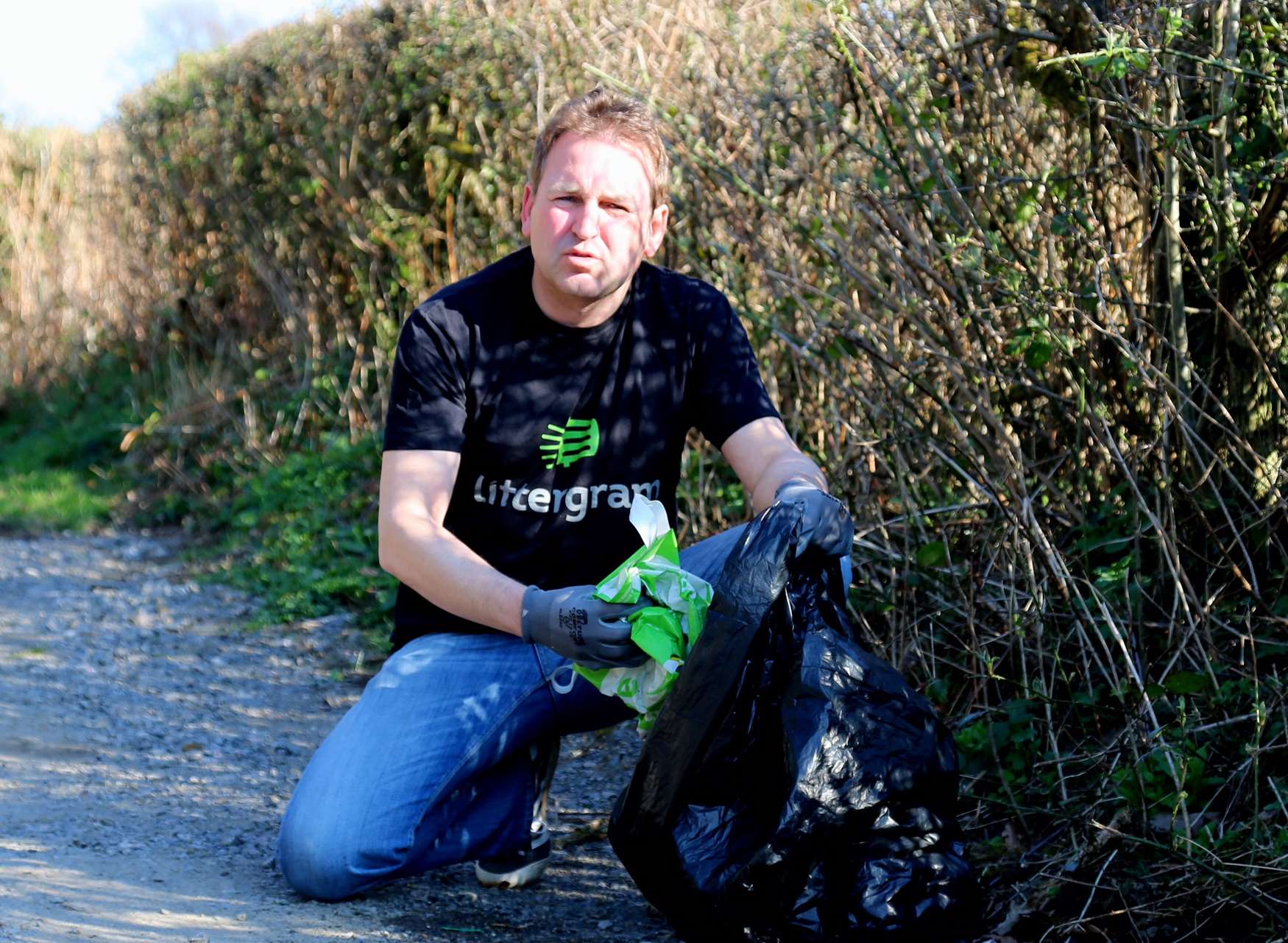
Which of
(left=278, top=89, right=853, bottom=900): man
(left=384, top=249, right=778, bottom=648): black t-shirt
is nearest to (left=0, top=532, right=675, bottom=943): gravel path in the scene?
(left=278, top=89, right=853, bottom=900): man

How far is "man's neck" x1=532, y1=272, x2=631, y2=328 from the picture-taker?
9.65ft

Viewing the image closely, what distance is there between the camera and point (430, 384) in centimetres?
285

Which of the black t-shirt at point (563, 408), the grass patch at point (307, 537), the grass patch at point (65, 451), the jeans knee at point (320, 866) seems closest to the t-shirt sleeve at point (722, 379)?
the black t-shirt at point (563, 408)

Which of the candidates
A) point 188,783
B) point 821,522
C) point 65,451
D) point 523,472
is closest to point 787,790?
point 821,522

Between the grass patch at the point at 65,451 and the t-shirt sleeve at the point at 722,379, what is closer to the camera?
the t-shirt sleeve at the point at 722,379

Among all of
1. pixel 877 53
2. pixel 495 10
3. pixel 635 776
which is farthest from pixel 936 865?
pixel 495 10

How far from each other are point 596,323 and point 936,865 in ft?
4.50

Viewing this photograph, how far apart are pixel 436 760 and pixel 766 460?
948mm

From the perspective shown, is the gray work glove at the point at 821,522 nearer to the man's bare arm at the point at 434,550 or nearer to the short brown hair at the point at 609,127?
the man's bare arm at the point at 434,550

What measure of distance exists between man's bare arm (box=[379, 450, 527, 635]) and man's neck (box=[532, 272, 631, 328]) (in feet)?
1.27

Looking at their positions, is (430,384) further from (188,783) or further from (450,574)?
(188,783)

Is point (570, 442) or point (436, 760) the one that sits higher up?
point (570, 442)

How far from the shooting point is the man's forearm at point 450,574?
8.39 feet

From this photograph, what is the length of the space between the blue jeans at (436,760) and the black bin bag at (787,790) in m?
0.58
